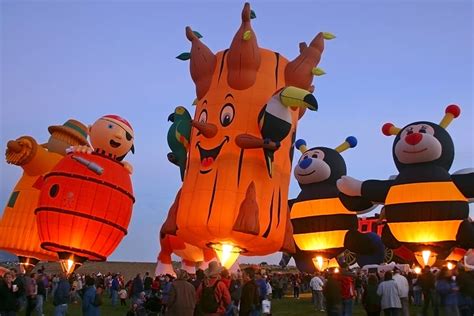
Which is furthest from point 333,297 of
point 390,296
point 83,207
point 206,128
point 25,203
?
point 25,203

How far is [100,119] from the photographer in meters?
14.9

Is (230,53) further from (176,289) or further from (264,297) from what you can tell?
(176,289)

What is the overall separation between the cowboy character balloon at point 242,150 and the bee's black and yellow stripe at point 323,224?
549cm

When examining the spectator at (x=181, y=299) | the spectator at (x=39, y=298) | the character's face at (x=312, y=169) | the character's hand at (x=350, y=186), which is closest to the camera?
the spectator at (x=181, y=299)

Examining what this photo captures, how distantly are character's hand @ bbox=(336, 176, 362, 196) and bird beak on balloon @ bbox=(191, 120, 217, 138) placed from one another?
669cm

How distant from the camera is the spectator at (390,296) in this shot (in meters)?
7.96

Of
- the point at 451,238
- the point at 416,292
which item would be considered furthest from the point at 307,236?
the point at 416,292

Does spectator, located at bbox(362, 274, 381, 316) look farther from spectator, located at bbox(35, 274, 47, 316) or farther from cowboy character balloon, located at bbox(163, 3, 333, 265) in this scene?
spectator, located at bbox(35, 274, 47, 316)

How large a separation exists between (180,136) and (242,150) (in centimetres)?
224

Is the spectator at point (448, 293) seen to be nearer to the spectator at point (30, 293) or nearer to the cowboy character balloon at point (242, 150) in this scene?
the cowboy character balloon at point (242, 150)

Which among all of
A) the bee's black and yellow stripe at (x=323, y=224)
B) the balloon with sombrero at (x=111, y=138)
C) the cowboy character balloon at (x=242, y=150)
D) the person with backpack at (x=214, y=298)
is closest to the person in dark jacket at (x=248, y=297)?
the person with backpack at (x=214, y=298)

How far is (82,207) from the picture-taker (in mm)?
13281

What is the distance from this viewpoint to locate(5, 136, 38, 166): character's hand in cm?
1576

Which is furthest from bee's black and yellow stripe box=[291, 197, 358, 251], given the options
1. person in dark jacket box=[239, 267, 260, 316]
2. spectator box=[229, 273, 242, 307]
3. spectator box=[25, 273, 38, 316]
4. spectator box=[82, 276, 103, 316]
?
spectator box=[82, 276, 103, 316]
